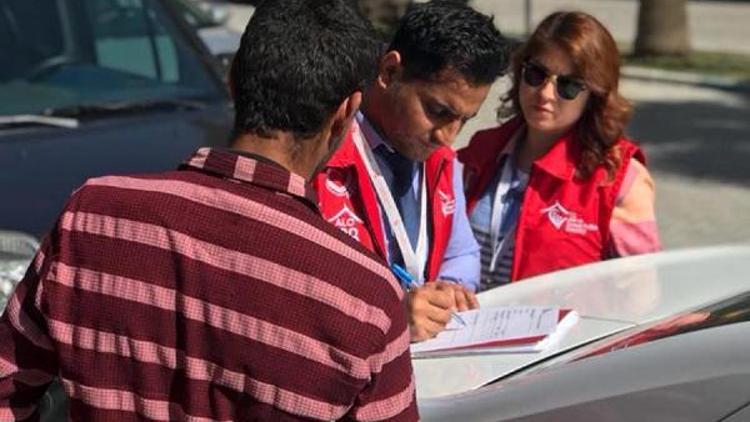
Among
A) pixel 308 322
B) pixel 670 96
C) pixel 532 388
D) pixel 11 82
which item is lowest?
pixel 670 96

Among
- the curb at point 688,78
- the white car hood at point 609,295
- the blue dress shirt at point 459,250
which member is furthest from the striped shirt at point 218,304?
the curb at point 688,78

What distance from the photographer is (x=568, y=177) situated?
367 centimetres

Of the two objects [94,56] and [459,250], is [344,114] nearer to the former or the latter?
[459,250]

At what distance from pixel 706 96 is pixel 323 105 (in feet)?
42.9

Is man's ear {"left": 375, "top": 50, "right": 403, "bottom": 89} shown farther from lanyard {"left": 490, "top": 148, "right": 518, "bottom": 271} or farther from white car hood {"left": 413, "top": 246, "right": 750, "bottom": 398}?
lanyard {"left": 490, "top": 148, "right": 518, "bottom": 271}

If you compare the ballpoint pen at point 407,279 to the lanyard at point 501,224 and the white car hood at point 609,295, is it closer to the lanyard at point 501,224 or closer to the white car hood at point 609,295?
the white car hood at point 609,295

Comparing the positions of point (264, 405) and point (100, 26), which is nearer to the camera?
point (264, 405)

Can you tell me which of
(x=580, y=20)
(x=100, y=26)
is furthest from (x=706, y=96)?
(x=580, y=20)

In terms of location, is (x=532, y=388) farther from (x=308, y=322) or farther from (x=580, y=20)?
(x=580, y=20)

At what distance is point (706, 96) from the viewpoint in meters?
14.5

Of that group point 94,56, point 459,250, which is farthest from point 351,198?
point 94,56

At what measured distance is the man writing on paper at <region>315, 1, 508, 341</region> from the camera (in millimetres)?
2906

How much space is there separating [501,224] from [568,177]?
21 centimetres

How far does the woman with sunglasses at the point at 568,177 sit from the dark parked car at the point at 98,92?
1.26 m
